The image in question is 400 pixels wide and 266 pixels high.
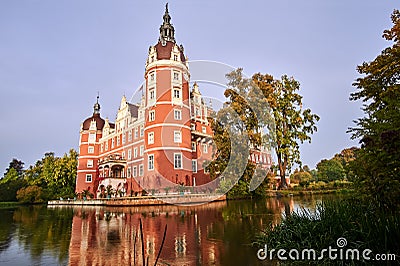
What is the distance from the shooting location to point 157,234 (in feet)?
25.4

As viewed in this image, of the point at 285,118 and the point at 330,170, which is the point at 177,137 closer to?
the point at 285,118

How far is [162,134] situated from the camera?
90.4 ft

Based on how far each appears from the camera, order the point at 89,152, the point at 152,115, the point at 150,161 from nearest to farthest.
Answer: the point at 150,161
the point at 152,115
the point at 89,152

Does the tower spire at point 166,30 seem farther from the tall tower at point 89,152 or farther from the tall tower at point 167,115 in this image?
the tall tower at point 89,152

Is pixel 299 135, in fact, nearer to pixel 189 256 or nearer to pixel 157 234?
pixel 157 234

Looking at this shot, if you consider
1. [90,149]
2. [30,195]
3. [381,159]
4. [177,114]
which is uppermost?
[177,114]

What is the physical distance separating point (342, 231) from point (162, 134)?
2419cm

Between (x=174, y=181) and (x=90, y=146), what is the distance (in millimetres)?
22306

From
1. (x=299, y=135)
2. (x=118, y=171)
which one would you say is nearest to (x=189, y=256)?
(x=299, y=135)

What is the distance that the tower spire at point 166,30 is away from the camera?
105 ft

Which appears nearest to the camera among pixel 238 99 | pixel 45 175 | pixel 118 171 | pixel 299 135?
pixel 238 99

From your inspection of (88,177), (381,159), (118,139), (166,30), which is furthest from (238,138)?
(88,177)

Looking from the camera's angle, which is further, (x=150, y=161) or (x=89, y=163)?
(x=89, y=163)

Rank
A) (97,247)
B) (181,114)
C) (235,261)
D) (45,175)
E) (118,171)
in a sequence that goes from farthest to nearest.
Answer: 1. (45,175)
2. (118,171)
3. (181,114)
4. (97,247)
5. (235,261)
